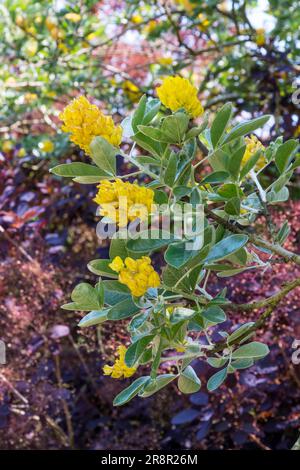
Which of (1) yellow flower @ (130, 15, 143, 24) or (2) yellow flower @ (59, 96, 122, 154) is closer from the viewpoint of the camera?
(2) yellow flower @ (59, 96, 122, 154)

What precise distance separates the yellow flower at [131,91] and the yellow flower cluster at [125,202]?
2091 millimetres

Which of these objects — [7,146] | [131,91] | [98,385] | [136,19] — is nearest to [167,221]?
[98,385]

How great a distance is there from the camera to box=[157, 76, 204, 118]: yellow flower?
102 centimetres

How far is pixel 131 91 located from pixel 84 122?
2.10 meters

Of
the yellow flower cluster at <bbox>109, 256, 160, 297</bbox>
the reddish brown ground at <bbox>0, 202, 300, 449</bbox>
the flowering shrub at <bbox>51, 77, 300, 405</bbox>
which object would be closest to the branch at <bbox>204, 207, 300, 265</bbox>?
the flowering shrub at <bbox>51, 77, 300, 405</bbox>

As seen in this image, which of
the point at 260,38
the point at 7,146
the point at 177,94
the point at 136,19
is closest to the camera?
the point at 177,94

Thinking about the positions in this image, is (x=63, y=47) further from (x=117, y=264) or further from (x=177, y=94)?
(x=117, y=264)

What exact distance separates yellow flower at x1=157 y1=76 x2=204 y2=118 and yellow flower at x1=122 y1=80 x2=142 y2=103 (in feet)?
6.44

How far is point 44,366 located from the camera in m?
2.41

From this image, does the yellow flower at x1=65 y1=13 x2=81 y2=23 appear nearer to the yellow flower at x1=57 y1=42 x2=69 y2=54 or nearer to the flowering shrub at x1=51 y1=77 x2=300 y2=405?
the yellow flower at x1=57 y1=42 x2=69 y2=54

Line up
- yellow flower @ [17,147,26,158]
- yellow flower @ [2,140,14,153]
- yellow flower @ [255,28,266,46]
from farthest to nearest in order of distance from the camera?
yellow flower @ [2,140,14,153]
yellow flower @ [17,147,26,158]
yellow flower @ [255,28,266,46]

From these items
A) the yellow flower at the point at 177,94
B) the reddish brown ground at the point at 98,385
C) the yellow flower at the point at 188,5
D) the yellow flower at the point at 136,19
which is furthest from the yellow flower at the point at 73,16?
the yellow flower at the point at 177,94

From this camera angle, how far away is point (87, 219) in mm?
3012

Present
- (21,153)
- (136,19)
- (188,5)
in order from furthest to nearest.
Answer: (21,153)
(136,19)
(188,5)
